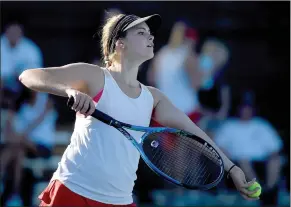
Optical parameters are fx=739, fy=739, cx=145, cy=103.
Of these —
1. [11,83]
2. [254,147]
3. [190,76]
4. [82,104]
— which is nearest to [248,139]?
[254,147]

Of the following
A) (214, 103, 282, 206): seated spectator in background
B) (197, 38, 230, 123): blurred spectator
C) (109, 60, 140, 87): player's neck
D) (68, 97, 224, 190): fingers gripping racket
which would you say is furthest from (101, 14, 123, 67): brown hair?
(214, 103, 282, 206): seated spectator in background

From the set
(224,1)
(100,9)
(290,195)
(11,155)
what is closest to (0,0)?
(100,9)

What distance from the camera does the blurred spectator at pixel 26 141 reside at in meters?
7.71

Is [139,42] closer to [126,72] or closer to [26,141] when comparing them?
[126,72]

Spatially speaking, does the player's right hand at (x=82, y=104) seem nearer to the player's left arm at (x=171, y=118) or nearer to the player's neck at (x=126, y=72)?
the player's neck at (x=126, y=72)

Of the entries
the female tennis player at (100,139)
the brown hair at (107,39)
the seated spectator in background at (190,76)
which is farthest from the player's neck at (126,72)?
the seated spectator in background at (190,76)

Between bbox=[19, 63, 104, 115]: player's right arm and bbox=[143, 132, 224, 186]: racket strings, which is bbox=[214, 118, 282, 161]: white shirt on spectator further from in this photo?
bbox=[19, 63, 104, 115]: player's right arm

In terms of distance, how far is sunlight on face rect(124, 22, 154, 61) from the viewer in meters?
3.97

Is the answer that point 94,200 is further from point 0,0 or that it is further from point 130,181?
point 0,0

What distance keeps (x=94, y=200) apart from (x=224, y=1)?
573 cm

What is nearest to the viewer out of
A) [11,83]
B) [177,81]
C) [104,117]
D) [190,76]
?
[104,117]

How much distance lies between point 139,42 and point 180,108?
12.8 feet

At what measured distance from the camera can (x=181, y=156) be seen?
4.05 m

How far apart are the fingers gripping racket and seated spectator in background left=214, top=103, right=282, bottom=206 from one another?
13.9 ft
